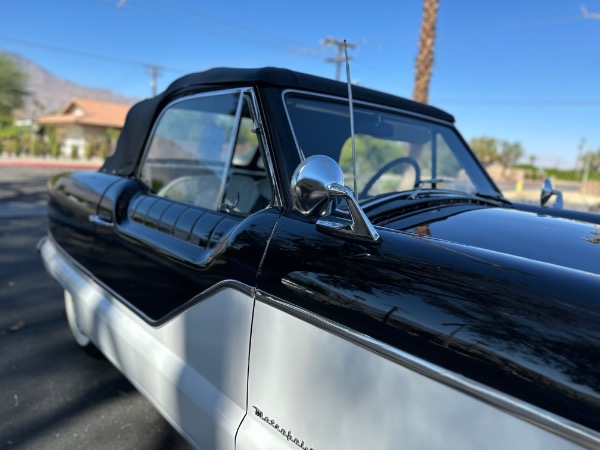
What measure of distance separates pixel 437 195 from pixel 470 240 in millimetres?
670

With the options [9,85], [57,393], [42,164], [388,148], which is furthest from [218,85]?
[9,85]

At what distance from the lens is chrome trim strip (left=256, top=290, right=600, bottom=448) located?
0.80 meters

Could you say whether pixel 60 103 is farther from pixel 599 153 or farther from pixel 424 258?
pixel 424 258

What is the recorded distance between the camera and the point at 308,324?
1.24 meters

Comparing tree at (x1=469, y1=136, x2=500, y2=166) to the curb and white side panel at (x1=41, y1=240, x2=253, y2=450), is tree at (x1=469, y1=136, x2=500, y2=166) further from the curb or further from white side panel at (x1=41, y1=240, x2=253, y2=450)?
white side panel at (x1=41, y1=240, x2=253, y2=450)

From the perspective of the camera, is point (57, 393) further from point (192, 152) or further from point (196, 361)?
point (192, 152)

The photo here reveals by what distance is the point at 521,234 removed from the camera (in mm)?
1607

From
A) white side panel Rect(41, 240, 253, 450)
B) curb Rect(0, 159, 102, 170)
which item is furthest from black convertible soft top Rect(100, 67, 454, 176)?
curb Rect(0, 159, 102, 170)

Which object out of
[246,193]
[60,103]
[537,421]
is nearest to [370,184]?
[246,193]

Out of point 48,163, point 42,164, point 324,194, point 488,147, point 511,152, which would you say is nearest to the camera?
Answer: point 324,194

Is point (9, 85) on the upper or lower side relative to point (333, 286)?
upper

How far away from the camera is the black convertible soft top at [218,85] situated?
6.47ft

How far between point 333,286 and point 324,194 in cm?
29

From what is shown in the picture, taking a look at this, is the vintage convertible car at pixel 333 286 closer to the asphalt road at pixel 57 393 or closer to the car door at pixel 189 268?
the car door at pixel 189 268
